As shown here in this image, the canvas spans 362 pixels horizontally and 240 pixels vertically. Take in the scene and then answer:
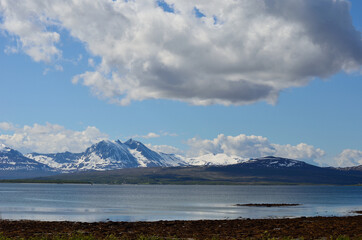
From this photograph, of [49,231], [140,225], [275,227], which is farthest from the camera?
[140,225]

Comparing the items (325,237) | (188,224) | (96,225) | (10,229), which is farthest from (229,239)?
(10,229)

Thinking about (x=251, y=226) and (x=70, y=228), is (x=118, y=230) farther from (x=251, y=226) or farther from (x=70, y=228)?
(x=251, y=226)

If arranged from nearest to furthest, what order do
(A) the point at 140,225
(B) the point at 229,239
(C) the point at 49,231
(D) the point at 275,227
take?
(B) the point at 229,239 → (C) the point at 49,231 → (D) the point at 275,227 → (A) the point at 140,225

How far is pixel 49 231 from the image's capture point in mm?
57000

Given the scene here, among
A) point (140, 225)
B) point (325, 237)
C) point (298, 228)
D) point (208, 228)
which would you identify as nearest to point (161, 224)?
point (140, 225)

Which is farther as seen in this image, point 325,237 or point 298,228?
point 298,228

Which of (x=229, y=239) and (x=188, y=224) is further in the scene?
(x=188, y=224)

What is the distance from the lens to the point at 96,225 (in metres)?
64.7

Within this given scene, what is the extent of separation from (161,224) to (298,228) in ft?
68.7

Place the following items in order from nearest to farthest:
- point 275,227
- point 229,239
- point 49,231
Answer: point 229,239, point 49,231, point 275,227

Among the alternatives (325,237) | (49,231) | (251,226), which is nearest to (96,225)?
(49,231)

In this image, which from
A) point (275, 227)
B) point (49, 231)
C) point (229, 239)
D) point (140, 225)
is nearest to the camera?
point (229, 239)

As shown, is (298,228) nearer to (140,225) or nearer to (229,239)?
(229,239)

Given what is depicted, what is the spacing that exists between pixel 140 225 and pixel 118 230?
8.18m
